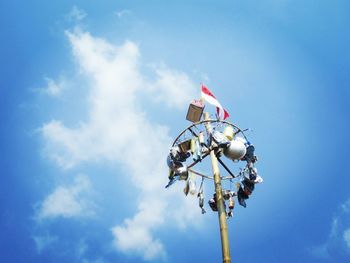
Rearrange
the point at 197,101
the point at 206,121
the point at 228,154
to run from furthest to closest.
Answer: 1. the point at 197,101
2. the point at 206,121
3. the point at 228,154

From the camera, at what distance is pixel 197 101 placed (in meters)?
13.9

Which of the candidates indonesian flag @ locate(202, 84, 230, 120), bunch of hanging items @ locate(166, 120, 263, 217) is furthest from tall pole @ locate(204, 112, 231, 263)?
indonesian flag @ locate(202, 84, 230, 120)

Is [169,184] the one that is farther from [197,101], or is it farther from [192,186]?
[197,101]

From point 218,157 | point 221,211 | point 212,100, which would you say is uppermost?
point 212,100

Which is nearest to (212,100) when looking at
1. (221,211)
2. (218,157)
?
(218,157)

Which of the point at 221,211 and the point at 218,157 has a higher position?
the point at 218,157

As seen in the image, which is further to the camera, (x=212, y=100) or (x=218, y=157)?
(x=212, y=100)

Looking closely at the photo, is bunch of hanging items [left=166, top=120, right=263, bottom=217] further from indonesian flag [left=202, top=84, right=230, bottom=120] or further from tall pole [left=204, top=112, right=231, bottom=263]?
indonesian flag [left=202, top=84, right=230, bottom=120]

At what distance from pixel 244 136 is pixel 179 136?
219 centimetres

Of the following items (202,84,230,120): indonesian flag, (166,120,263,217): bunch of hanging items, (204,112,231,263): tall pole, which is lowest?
(204,112,231,263): tall pole

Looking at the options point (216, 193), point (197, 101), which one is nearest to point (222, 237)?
point (216, 193)

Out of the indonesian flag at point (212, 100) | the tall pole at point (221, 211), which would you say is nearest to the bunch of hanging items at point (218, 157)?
the tall pole at point (221, 211)

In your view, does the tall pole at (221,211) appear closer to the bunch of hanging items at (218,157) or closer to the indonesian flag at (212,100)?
the bunch of hanging items at (218,157)

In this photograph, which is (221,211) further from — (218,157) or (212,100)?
(212,100)
